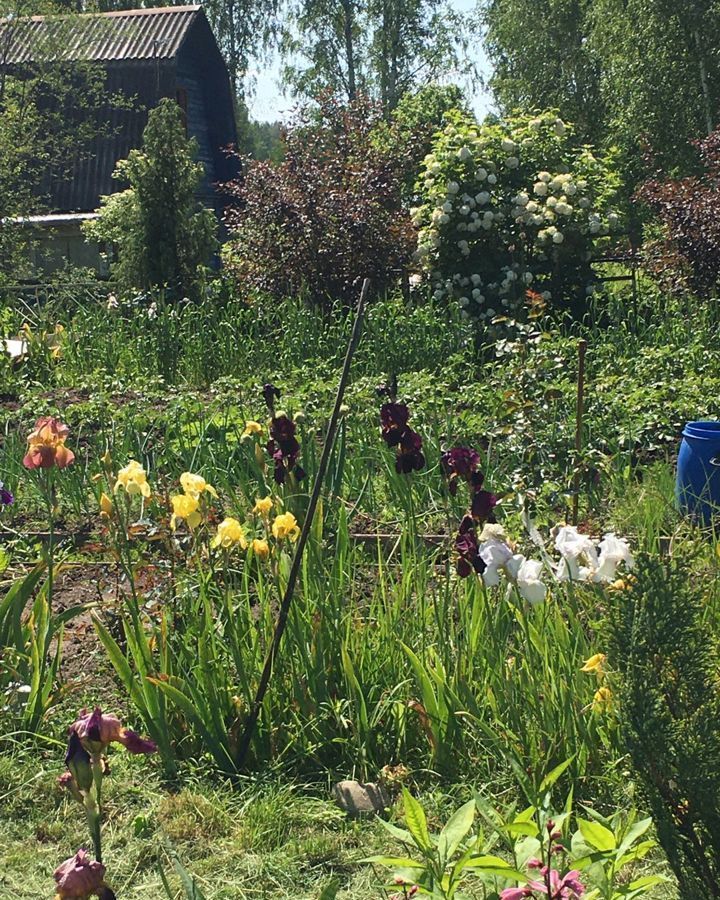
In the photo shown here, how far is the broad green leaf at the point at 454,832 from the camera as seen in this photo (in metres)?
1.72

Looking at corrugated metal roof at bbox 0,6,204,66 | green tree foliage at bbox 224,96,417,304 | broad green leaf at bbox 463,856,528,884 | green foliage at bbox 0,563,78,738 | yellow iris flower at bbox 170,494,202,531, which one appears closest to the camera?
broad green leaf at bbox 463,856,528,884

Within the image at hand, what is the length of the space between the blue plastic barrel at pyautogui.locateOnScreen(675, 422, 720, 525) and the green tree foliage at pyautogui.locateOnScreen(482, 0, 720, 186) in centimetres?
1792

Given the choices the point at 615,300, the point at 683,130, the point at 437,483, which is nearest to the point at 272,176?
the point at 615,300

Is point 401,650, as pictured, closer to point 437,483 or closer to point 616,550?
point 616,550

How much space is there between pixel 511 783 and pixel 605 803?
0.23m

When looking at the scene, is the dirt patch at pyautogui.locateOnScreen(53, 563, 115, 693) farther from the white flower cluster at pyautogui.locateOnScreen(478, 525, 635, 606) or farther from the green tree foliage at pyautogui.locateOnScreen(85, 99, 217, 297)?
the green tree foliage at pyautogui.locateOnScreen(85, 99, 217, 297)

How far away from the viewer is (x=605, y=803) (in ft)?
8.10

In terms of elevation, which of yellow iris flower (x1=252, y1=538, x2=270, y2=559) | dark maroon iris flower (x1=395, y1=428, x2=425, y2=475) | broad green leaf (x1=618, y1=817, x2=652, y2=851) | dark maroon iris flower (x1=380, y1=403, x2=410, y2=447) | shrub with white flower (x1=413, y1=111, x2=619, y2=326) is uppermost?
shrub with white flower (x1=413, y1=111, x2=619, y2=326)

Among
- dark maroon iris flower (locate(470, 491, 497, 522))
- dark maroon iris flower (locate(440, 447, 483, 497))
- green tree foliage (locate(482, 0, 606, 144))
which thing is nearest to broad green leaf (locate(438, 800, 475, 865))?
dark maroon iris flower (locate(470, 491, 497, 522))

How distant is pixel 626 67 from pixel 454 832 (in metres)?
24.8

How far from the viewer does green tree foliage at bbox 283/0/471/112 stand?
32656 millimetres

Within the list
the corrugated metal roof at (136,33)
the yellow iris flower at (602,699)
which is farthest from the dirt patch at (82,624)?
the corrugated metal roof at (136,33)

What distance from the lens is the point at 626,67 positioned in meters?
24.0

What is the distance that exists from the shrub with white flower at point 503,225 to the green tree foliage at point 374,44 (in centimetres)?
2378
